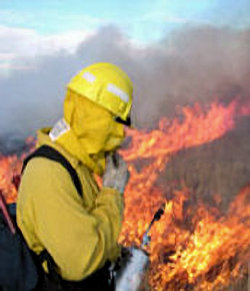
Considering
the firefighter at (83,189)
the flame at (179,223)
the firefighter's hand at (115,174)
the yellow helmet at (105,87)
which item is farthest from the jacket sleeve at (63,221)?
the flame at (179,223)

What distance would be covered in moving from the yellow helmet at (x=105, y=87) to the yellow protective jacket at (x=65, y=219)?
36 centimetres

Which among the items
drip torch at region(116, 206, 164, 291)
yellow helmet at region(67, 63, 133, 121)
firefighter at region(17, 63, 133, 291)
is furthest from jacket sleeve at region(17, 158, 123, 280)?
drip torch at region(116, 206, 164, 291)

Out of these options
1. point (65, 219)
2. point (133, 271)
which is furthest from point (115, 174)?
point (133, 271)

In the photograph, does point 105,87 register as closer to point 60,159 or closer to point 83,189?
point 60,159

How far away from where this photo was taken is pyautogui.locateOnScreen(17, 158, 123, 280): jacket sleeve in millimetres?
1941

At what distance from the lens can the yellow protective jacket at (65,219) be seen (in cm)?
194

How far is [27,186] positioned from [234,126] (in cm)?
1149

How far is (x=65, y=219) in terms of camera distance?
194 centimetres

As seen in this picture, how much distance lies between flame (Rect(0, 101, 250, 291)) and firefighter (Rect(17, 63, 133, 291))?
132 cm

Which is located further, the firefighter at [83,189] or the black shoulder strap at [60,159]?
the black shoulder strap at [60,159]

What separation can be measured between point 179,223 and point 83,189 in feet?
18.1

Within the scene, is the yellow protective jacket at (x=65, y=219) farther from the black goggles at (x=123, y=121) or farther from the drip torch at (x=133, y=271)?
the drip torch at (x=133, y=271)

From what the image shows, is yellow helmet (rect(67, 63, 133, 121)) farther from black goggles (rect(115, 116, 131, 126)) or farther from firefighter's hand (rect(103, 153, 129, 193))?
firefighter's hand (rect(103, 153, 129, 193))

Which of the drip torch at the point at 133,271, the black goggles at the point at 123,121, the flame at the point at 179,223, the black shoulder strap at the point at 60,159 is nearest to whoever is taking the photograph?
the black shoulder strap at the point at 60,159
